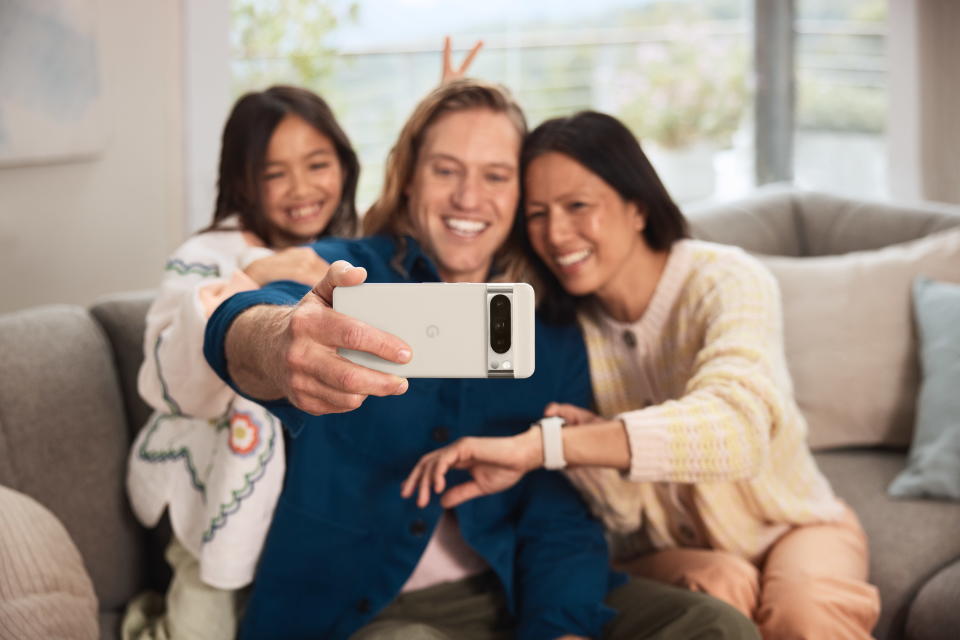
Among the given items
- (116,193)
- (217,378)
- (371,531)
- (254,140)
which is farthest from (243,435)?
(116,193)

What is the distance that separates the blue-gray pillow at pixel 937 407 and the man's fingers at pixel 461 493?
1.01m

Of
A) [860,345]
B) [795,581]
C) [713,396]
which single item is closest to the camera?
[713,396]

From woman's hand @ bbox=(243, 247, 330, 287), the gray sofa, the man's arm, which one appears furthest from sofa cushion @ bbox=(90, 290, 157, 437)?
the man's arm

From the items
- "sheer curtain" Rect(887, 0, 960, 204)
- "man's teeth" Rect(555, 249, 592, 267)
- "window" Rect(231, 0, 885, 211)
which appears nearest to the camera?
"man's teeth" Rect(555, 249, 592, 267)

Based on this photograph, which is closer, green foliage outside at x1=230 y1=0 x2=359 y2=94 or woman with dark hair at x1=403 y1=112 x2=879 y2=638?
woman with dark hair at x1=403 y1=112 x2=879 y2=638

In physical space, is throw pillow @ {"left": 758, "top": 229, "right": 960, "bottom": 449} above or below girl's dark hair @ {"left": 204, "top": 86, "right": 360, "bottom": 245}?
below

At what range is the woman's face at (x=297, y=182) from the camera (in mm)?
1838

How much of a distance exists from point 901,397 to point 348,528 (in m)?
1.29

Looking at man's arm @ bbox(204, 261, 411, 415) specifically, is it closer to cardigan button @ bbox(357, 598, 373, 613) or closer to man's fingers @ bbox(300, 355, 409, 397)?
man's fingers @ bbox(300, 355, 409, 397)

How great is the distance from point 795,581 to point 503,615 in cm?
46

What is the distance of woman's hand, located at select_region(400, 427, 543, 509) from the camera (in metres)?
1.46

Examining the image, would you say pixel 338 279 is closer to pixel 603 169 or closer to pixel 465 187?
pixel 465 187

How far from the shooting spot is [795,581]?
1623mm

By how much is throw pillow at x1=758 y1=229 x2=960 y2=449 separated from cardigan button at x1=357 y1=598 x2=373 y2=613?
1164 millimetres
